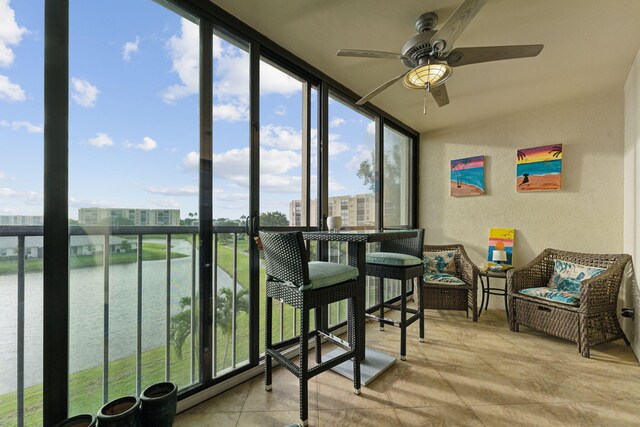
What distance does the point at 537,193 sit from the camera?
3250 millimetres

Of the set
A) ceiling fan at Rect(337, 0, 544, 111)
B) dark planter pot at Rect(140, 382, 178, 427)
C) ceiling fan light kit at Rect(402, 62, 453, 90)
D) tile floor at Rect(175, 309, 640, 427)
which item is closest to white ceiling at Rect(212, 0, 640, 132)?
ceiling fan at Rect(337, 0, 544, 111)

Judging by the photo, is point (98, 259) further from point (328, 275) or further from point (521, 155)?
point (521, 155)

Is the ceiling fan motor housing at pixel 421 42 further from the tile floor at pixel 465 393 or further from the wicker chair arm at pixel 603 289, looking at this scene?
the wicker chair arm at pixel 603 289

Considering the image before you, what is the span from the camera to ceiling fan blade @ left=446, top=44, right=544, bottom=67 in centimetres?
155

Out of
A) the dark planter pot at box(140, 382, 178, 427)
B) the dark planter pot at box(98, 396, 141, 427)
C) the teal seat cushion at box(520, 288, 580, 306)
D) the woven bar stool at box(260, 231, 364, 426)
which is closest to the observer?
the dark planter pot at box(98, 396, 141, 427)

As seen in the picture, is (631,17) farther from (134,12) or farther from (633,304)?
(134,12)

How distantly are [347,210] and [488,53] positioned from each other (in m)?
1.78

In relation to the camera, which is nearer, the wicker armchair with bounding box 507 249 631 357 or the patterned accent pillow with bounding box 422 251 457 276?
the wicker armchair with bounding box 507 249 631 357

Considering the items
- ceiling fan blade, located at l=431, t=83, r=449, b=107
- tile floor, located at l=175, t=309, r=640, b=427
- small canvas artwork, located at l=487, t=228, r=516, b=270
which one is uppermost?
ceiling fan blade, located at l=431, t=83, r=449, b=107

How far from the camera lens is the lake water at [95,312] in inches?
45.6

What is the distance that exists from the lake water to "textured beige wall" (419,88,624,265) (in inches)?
139

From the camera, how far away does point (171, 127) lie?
1.63 meters

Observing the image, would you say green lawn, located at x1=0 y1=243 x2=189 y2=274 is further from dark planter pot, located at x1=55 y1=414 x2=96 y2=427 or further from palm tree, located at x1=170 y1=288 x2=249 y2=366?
dark planter pot, located at x1=55 y1=414 x2=96 y2=427

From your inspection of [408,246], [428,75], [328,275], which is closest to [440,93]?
[428,75]
